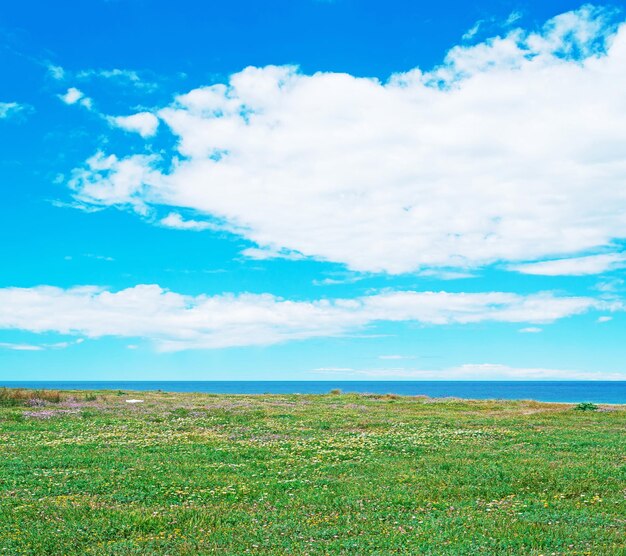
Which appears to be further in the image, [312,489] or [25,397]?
[25,397]

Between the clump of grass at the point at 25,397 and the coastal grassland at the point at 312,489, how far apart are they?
15.1m

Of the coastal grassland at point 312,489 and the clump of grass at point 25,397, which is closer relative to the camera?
the coastal grassland at point 312,489

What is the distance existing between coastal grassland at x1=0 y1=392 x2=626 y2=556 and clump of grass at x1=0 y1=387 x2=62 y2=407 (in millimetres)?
15146

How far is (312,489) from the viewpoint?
19016 millimetres

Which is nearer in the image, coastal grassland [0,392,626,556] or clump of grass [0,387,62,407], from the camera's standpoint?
coastal grassland [0,392,626,556]

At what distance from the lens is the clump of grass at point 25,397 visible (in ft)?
166

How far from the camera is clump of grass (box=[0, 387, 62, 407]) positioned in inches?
1992

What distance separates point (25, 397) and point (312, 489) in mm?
42265

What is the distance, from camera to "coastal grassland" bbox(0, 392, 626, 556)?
13.6 m

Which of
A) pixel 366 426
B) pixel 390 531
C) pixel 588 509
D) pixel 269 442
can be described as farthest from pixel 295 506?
pixel 366 426

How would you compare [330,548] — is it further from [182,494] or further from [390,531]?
[182,494]

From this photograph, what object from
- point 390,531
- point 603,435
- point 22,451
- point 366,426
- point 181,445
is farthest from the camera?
point 366,426

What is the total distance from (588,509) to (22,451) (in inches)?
943

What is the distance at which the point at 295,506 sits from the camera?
16828 mm
